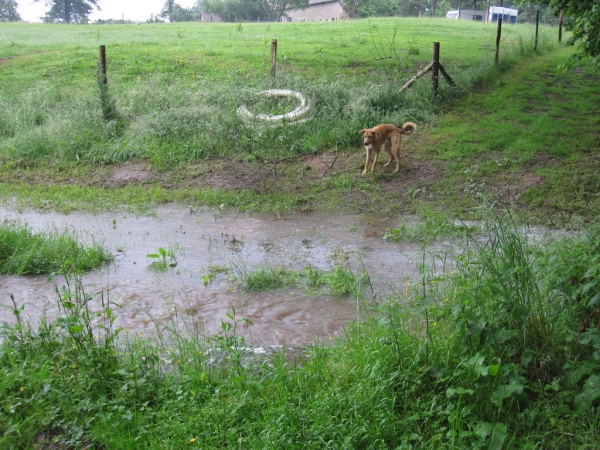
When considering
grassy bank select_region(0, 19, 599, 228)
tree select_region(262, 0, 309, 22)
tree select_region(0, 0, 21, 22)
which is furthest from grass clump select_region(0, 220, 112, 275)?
tree select_region(0, 0, 21, 22)

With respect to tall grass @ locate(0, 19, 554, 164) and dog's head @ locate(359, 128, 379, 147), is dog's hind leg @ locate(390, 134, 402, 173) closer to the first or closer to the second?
dog's head @ locate(359, 128, 379, 147)

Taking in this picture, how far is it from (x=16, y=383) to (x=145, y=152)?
9159mm

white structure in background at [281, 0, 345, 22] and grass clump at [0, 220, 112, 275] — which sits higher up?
white structure in background at [281, 0, 345, 22]

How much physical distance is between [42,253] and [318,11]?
226ft

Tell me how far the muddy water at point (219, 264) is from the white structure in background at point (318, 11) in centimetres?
6065

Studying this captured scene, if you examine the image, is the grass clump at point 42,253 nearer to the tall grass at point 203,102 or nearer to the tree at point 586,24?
the tall grass at point 203,102

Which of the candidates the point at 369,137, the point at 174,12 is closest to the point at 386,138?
the point at 369,137

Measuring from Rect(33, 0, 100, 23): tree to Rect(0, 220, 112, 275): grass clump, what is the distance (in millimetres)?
64810

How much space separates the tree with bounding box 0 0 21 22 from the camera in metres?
65.6

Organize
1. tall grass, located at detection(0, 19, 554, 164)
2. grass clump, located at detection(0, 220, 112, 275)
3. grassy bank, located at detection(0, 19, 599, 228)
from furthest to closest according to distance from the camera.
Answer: tall grass, located at detection(0, 19, 554, 164) < grassy bank, located at detection(0, 19, 599, 228) < grass clump, located at detection(0, 220, 112, 275)

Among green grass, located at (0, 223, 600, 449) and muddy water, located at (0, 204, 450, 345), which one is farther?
muddy water, located at (0, 204, 450, 345)

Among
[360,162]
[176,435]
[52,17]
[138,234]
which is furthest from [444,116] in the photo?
[52,17]

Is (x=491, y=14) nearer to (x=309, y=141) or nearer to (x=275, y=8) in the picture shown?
(x=275, y=8)

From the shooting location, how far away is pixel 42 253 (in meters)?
6.96
